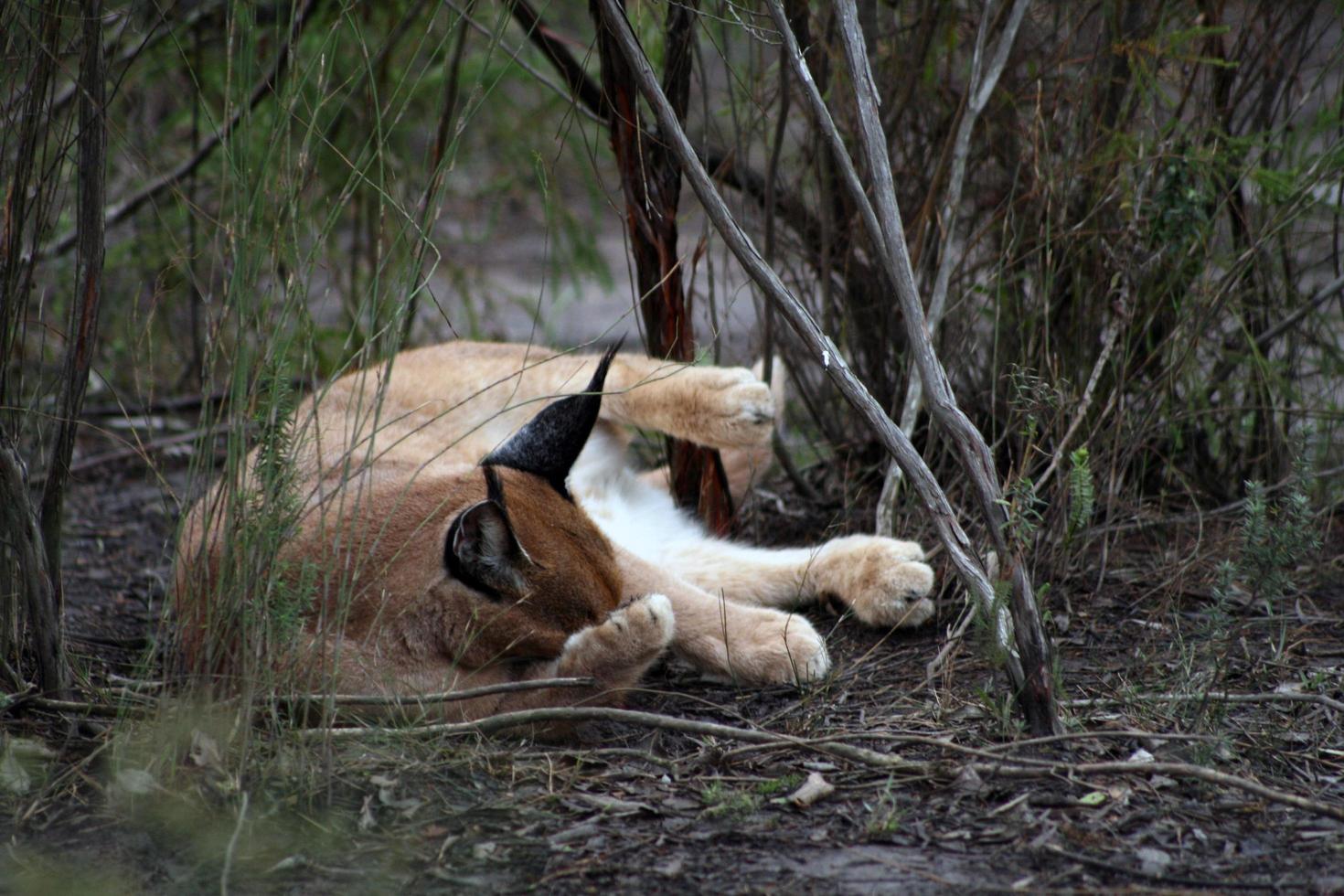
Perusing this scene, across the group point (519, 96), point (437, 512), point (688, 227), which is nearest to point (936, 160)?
point (437, 512)

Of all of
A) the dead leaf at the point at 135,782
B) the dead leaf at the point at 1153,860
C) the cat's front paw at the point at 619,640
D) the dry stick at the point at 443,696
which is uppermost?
the cat's front paw at the point at 619,640

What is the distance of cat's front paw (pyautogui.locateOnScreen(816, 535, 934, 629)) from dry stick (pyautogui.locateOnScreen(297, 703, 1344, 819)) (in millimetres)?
875

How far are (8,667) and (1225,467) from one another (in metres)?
3.41

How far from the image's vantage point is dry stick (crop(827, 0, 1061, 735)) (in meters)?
2.42

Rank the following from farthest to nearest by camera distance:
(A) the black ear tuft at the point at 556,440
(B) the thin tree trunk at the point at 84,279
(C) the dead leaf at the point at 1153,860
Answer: (A) the black ear tuft at the point at 556,440
(B) the thin tree trunk at the point at 84,279
(C) the dead leaf at the point at 1153,860

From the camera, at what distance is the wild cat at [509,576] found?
252cm

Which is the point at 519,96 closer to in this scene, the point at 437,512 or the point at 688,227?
the point at 688,227

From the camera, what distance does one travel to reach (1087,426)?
3688 mm

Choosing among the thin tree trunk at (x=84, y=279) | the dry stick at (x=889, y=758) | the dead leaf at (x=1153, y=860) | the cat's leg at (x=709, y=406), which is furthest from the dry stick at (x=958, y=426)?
the thin tree trunk at (x=84, y=279)

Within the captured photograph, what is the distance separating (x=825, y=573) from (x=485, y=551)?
4.00ft

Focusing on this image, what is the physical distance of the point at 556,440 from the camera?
3023mm

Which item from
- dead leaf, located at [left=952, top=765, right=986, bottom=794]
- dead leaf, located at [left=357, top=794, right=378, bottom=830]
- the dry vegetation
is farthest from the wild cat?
dead leaf, located at [left=952, top=765, right=986, bottom=794]

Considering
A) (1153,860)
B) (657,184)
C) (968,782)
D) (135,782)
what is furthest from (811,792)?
(657,184)

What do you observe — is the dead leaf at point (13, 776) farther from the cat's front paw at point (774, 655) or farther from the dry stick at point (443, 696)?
the cat's front paw at point (774, 655)
